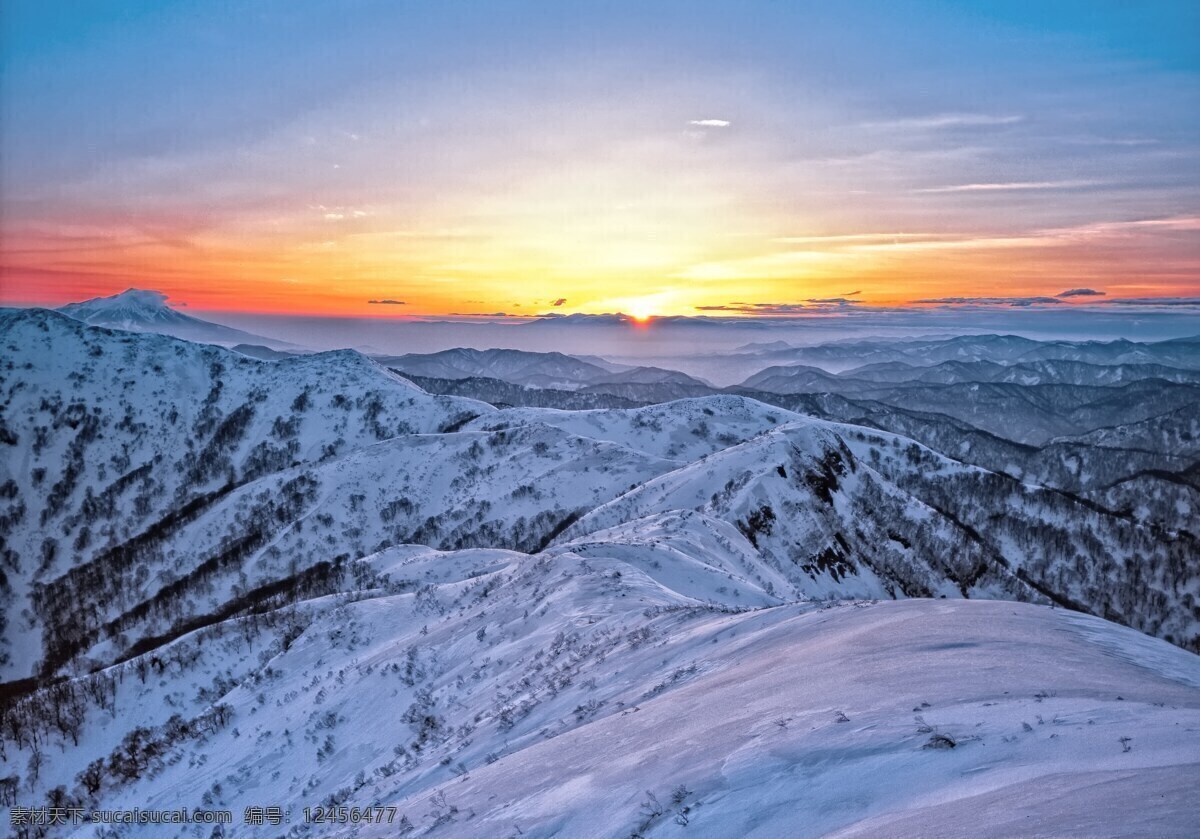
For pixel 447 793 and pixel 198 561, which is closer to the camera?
pixel 447 793

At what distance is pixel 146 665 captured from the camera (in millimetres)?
48188

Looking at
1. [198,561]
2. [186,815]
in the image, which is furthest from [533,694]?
[198,561]

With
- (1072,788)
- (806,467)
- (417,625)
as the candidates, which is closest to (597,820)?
(1072,788)

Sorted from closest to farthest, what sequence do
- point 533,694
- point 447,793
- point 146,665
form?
point 447,793 < point 533,694 < point 146,665

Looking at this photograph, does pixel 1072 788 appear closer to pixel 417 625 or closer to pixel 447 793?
pixel 447 793

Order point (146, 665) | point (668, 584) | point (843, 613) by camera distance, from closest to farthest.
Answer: point (843, 613) → point (668, 584) → point (146, 665)

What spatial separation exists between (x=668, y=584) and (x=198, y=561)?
155900 mm

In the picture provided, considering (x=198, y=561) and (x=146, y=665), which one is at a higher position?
(x=146, y=665)

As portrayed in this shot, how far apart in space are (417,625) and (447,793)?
81.0 ft

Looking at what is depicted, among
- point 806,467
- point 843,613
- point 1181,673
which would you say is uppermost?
point 1181,673

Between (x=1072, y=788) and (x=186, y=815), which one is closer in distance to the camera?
(x=1072, y=788)

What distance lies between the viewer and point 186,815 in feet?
73.7

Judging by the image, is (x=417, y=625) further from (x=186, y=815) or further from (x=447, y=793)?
(x=447, y=793)

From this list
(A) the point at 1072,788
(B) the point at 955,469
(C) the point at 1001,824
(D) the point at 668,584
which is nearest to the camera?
(C) the point at 1001,824
